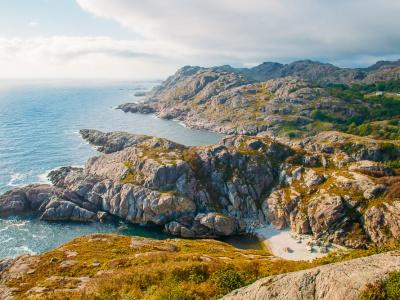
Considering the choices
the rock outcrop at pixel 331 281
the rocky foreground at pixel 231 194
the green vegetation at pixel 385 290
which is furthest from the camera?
the rocky foreground at pixel 231 194

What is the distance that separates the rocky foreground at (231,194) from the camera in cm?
11575

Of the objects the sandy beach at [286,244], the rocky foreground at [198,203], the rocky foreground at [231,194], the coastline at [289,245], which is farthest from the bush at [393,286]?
the rocky foreground at [231,194]

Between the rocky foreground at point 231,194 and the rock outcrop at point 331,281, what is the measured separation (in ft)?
294

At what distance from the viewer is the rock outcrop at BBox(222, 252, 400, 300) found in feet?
84.9

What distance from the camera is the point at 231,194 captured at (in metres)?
136

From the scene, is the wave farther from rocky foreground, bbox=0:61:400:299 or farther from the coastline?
the coastline

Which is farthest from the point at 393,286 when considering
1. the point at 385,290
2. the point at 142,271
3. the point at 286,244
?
the point at 286,244

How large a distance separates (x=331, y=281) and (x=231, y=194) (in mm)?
109776

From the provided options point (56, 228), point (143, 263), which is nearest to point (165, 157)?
point (56, 228)

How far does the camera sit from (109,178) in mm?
150000

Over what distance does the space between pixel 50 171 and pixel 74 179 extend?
29113mm

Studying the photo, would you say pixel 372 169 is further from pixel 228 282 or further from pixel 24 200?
pixel 24 200

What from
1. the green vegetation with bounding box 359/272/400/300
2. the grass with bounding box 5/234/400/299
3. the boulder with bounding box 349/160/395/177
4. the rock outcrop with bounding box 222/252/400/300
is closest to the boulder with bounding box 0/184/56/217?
the grass with bounding box 5/234/400/299

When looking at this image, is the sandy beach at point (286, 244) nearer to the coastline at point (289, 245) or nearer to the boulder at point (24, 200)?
the coastline at point (289, 245)
